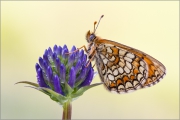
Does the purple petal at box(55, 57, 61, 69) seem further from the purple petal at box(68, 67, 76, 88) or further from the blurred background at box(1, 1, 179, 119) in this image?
the blurred background at box(1, 1, 179, 119)

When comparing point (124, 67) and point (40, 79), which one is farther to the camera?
point (124, 67)

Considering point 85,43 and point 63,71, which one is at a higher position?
point 85,43

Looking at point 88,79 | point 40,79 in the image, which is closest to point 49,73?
point 40,79

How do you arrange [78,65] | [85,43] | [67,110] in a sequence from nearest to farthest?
[67,110]
[78,65]
[85,43]

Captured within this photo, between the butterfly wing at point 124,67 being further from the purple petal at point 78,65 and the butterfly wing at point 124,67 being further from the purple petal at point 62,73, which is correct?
the purple petal at point 62,73

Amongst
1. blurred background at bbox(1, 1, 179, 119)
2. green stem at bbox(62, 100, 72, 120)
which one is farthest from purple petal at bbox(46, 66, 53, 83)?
blurred background at bbox(1, 1, 179, 119)

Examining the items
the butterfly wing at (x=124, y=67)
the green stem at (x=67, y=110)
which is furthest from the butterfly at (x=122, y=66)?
the green stem at (x=67, y=110)

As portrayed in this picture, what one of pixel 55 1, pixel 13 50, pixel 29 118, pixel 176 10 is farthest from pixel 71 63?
pixel 176 10

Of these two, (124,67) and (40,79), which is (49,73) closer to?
(40,79)
